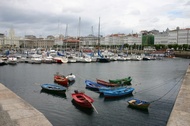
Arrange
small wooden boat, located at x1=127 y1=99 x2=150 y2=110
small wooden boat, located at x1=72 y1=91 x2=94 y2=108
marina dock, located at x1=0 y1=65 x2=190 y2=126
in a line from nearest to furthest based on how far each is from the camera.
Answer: marina dock, located at x1=0 y1=65 x2=190 y2=126
small wooden boat, located at x1=127 y1=99 x2=150 y2=110
small wooden boat, located at x1=72 y1=91 x2=94 y2=108

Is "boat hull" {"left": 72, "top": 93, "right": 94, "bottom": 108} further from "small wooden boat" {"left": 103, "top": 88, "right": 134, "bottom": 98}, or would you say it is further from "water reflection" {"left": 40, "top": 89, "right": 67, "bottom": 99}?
"small wooden boat" {"left": 103, "top": 88, "right": 134, "bottom": 98}

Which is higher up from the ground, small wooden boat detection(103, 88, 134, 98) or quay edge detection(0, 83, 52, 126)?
quay edge detection(0, 83, 52, 126)

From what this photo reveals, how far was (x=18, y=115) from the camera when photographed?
14523 mm

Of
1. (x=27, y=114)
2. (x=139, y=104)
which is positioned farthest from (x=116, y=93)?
(x=27, y=114)

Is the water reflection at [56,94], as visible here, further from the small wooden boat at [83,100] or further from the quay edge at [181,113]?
the quay edge at [181,113]

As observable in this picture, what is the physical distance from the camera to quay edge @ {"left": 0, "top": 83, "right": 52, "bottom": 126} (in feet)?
43.1

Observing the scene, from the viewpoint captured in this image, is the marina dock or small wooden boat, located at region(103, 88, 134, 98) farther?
small wooden boat, located at region(103, 88, 134, 98)


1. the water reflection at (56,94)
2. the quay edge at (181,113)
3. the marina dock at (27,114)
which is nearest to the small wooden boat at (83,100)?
the water reflection at (56,94)

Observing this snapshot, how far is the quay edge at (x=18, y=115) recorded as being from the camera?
43.1ft

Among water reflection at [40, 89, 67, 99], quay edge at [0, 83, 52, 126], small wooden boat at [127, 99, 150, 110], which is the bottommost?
water reflection at [40, 89, 67, 99]

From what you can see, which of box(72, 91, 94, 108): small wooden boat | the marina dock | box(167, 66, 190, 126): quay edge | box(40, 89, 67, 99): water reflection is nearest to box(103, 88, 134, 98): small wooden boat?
box(72, 91, 94, 108): small wooden boat

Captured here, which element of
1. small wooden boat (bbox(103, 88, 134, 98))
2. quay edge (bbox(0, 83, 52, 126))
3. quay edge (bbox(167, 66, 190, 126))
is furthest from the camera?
small wooden boat (bbox(103, 88, 134, 98))

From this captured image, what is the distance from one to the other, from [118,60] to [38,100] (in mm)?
60939

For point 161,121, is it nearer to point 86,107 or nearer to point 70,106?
point 86,107
